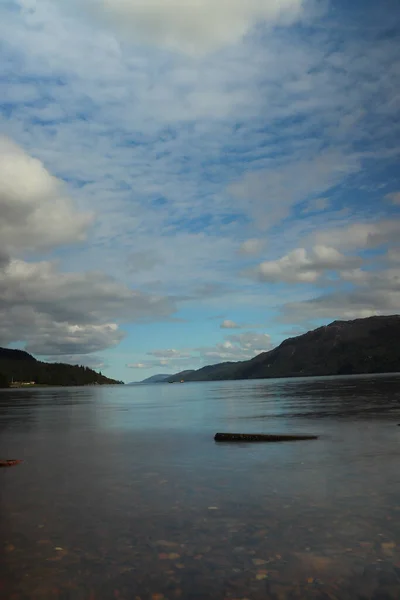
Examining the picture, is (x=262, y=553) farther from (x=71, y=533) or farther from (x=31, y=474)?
(x=31, y=474)

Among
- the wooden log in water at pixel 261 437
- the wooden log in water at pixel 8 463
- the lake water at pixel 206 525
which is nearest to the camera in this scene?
the lake water at pixel 206 525

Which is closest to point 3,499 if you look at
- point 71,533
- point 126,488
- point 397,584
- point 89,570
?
point 126,488

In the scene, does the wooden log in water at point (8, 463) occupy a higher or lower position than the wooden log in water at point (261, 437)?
higher

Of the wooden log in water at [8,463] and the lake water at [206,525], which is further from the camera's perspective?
the wooden log in water at [8,463]

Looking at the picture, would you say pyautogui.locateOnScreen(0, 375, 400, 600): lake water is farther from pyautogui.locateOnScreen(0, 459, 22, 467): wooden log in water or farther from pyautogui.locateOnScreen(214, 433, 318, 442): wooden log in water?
pyautogui.locateOnScreen(214, 433, 318, 442): wooden log in water

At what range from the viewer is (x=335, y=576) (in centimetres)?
1315

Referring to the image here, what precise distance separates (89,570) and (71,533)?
3939 mm

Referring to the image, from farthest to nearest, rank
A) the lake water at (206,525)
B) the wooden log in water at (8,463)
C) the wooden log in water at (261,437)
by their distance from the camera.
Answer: the wooden log in water at (261,437), the wooden log in water at (8,463), the lake water at (206,525)

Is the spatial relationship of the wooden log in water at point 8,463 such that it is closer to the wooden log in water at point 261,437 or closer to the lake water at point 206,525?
the lake water at point 206,525

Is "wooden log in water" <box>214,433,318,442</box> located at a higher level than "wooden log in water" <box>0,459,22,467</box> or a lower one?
lower

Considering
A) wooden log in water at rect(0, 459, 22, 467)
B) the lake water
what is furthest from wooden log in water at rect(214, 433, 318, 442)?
wooden log in water at rect(0, 459, 22, 467)

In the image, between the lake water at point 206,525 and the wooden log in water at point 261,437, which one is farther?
the wooden log in water at point 261,437

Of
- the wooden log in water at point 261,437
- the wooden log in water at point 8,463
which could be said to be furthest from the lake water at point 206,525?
the wooden log in water at point 261,437

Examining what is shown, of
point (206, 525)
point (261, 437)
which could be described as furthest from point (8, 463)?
point (261, 437)
